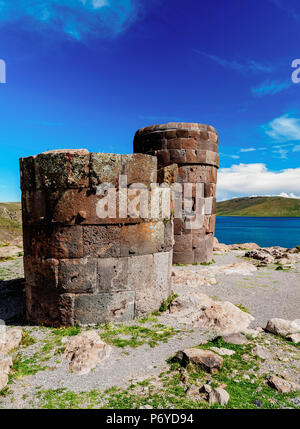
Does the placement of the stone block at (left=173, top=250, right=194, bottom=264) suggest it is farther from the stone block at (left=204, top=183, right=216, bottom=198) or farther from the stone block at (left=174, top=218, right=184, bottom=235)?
the stone block at (left=204, top=183, right=216, bottom=198)

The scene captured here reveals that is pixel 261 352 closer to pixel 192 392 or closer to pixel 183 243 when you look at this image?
pixel 192 392

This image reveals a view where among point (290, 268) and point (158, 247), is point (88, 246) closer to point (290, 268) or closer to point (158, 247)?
point (158, 247)

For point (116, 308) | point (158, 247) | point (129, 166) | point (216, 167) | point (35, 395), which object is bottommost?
point (35, 395)

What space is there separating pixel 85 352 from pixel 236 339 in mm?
2617

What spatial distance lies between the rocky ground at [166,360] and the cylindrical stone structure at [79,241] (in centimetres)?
43

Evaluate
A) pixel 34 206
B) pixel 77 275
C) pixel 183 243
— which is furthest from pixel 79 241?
pixel 183 243

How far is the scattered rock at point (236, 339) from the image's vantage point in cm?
487

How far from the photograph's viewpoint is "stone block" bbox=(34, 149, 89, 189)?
5.32 metres

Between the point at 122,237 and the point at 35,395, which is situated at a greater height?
the point at 122,237

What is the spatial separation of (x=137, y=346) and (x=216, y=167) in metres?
9.55

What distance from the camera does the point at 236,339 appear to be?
4922 millimetres

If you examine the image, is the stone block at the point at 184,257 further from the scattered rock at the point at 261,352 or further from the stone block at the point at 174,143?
the scattered rock at the point at 261,352
